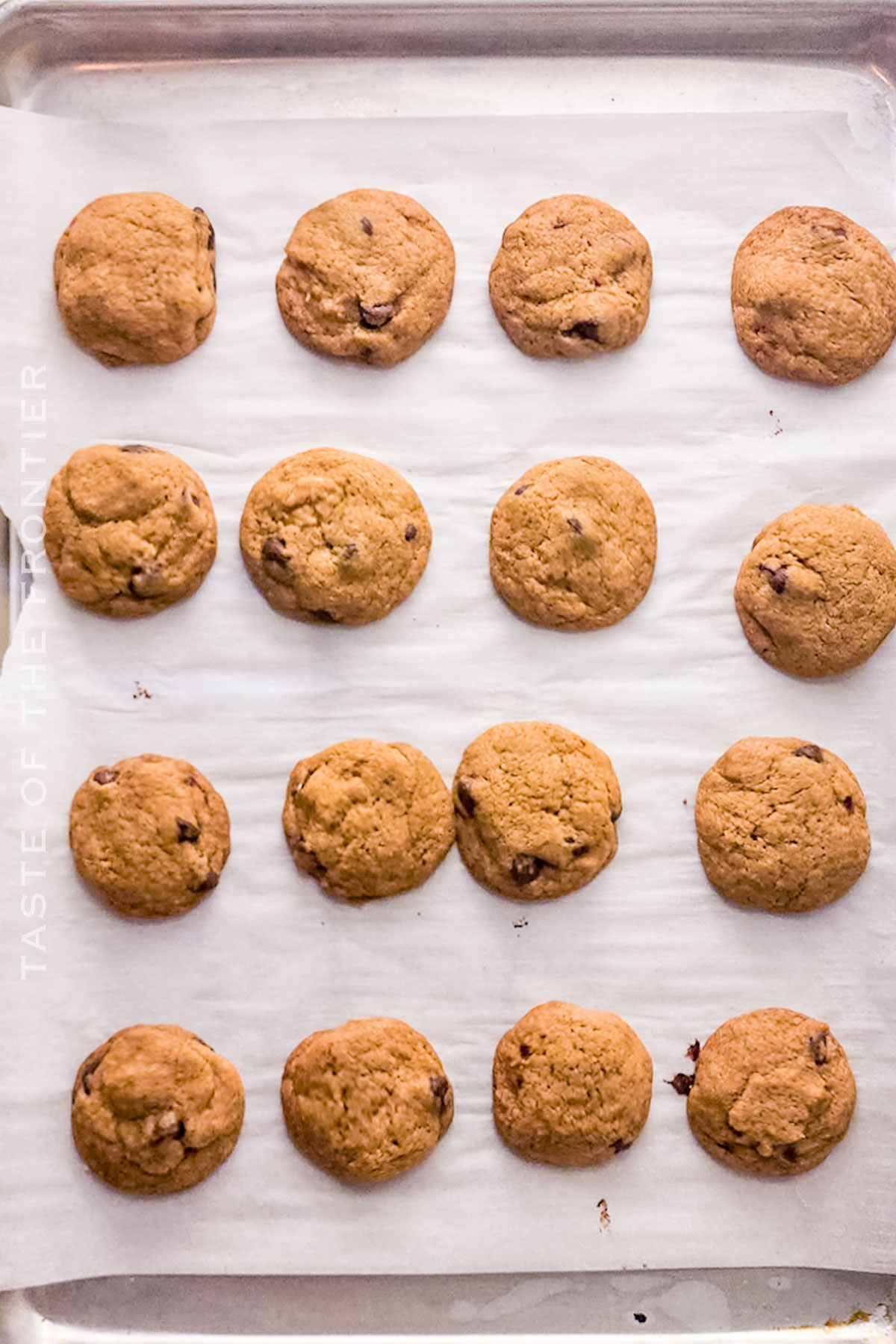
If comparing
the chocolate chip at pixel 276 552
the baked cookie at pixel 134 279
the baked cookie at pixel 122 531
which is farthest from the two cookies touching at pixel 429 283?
the chocolate chip at pixel 276 552

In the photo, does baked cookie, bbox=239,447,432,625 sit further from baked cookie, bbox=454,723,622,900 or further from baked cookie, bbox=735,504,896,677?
baked cookie, bbox=735,504,896,677

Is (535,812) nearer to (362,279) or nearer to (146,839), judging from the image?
(146,839)

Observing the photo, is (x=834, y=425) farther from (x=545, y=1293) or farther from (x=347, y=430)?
(x=545, y=1293)

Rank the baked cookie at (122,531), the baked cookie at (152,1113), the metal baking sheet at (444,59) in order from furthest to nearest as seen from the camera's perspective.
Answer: the metal baking sheet at (444,59), the baked cookie at (122,531), the baked cookie at (152,1113)

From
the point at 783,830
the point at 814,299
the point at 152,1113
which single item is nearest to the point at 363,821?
the point at 152,1113

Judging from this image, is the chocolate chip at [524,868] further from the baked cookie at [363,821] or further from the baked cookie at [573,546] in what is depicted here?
the baked cookie at [573,546]
